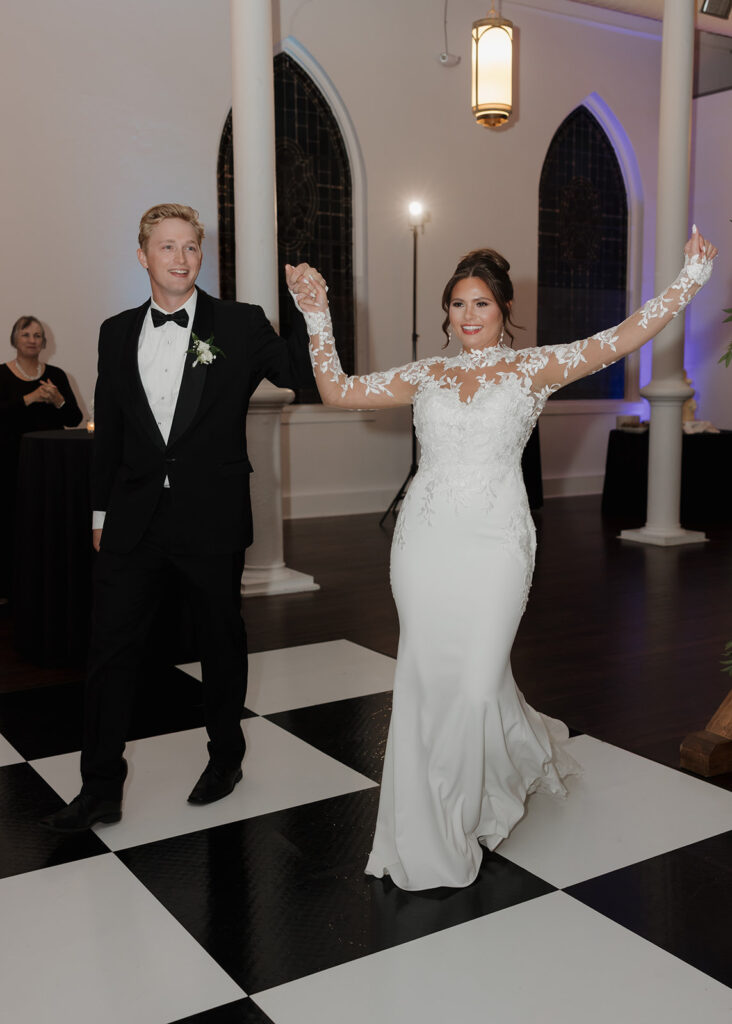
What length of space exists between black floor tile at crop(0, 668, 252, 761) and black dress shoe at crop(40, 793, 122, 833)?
0.64 metres

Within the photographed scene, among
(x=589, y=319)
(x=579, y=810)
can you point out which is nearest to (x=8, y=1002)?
(x=579, y=810)

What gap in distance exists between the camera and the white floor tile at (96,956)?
1.97 metres

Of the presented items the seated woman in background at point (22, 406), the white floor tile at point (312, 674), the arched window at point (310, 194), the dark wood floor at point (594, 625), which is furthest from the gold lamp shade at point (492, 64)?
the white floor tile at point (312, 674)

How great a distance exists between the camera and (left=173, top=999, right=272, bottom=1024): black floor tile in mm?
1915

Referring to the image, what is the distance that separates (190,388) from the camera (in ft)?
8.89

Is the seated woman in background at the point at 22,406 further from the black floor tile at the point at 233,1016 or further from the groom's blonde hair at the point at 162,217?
the black floor tile at the point at 233,1016

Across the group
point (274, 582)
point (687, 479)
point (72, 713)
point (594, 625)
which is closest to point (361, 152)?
point (687, 479)

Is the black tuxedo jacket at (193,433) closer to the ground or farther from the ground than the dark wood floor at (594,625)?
farther from the ground

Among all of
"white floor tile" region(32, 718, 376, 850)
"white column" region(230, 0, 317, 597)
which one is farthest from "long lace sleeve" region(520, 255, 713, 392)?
"white column" region(230, 0, 317, 597)

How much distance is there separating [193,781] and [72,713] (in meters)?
0.88

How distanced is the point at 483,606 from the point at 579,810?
30.8 inches

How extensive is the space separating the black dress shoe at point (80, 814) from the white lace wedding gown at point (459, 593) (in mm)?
787

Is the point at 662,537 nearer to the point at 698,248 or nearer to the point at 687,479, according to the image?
the point at 687,479

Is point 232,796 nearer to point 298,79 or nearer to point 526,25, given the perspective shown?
point 298,79
